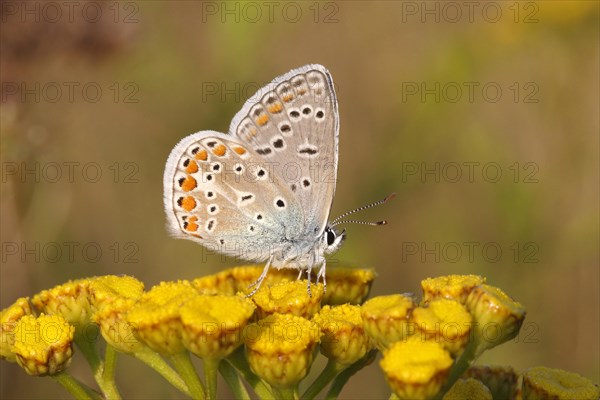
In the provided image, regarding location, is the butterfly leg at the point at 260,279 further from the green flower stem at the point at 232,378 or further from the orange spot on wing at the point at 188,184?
the orange spot on wing at the point at 188,184

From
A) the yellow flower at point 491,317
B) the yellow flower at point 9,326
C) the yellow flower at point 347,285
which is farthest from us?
the yellow flower at point 347,285

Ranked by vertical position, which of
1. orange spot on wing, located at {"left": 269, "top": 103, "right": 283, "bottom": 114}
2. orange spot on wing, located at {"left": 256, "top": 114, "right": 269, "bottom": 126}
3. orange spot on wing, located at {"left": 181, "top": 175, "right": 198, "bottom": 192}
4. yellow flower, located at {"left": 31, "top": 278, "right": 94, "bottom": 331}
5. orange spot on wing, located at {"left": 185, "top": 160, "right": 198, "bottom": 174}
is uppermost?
orange spot on wing, located at {"left": 269, "top": 103, "right": 283, "bottom": 114}

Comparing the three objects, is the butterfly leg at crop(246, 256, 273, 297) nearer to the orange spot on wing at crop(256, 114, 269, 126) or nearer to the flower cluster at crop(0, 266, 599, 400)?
the flower cluster at crop(0, 266, 599, 400)

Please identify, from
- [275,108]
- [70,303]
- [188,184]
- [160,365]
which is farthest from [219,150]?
[160,365]

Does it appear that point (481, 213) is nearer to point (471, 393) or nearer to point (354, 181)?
point (354, 181)

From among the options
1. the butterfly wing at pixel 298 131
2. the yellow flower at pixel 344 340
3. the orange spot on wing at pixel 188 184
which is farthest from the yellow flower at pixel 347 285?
the orange spot on wing at pixel 188 184

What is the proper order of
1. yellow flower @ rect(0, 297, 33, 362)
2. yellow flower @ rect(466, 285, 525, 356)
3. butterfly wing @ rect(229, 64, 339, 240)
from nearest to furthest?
yellow flower @ rect(466, 285, 525, 356), yellow flower @ rect(0, 297, 33, 362), butterfly wing @ rect(229, 64, 339, 240)

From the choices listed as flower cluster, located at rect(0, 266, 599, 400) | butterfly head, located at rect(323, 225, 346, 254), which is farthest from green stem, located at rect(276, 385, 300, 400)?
butterfly head, located at rect(323, 225, 346, 254)
